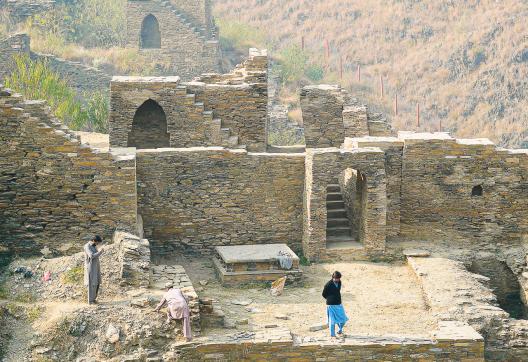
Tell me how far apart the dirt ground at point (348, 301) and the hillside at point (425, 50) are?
21.8 metres

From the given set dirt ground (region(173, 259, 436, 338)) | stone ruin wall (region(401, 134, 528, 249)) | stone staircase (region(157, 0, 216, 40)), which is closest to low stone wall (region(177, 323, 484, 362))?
dirt ground (region(173, 259, 436, 338))

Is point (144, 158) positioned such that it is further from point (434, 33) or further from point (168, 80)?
point (434, 33)

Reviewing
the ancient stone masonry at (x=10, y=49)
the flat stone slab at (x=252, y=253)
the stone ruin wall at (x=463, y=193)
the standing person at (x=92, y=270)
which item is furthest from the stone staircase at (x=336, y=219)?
the ancient stone masonry at (x=10, y=49)

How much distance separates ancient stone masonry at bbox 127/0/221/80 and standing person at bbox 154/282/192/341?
94.3 ft

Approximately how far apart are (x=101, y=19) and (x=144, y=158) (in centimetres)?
2915

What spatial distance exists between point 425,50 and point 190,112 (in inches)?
1140

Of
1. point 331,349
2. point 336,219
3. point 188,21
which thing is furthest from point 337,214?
point 188,21

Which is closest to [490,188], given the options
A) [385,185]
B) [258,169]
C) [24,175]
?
[385,185]

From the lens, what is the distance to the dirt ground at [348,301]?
23.9 meters

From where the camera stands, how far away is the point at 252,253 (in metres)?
26.3

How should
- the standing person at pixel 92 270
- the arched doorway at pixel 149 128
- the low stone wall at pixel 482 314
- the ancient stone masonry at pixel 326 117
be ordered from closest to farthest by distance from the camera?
the standing person at pixel 92 270 → the low stone wall at pixel 482 314 → the arched doorway at pixel 149 128 → the ancient stone masonry at pixel 326 117

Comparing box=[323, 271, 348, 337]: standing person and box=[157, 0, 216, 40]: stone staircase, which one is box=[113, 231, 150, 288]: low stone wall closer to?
box=[323, 271, 348, 337]: standing person

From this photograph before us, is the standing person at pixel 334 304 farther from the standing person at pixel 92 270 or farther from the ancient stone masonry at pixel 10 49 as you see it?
the ancient stone masonry at pixel 10 49

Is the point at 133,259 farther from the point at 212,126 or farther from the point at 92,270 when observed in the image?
the point at 212,126
